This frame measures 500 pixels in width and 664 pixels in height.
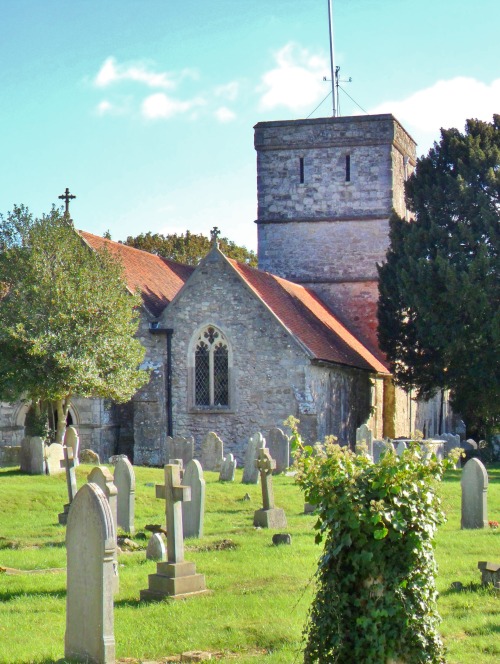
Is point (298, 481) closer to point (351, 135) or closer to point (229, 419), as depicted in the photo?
point (229, 419)

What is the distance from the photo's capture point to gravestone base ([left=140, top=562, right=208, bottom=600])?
9727mm

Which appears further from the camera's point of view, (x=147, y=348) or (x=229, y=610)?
(x=147, y=348)

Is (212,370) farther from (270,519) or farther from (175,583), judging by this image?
(175,583)

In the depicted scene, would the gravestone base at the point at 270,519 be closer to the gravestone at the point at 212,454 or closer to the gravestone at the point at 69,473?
the gravestone at the point at 69,473

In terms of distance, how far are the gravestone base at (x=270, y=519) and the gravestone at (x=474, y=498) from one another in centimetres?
259

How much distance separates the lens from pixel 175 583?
9750mm

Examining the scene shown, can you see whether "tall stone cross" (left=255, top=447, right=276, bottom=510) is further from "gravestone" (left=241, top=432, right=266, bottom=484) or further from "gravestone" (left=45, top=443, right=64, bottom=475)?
"gravestone" (left=45, top=443, right=64, bottom=475)

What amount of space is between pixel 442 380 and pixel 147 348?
8.53 m

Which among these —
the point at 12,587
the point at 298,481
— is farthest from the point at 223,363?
the point at 298,481

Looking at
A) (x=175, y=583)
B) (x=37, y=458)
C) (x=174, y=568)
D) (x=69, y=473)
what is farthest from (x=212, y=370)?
(x=175, y=583)

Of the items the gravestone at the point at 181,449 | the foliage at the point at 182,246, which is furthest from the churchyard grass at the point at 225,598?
the foliage at the point at 182,246

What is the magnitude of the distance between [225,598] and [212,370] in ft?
59.1

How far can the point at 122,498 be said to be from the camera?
559 inches

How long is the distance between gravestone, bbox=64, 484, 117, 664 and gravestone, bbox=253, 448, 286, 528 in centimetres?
702
